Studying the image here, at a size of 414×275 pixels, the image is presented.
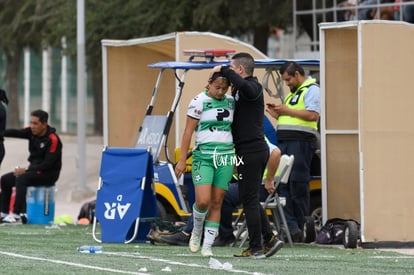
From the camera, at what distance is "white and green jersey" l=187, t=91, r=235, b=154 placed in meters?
12.4

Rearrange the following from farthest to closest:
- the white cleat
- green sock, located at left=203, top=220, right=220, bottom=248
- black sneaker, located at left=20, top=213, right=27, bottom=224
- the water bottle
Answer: black sneaker, located at left=20, top=213, right=27, bottom=224, the water bottle, the white cleat, green sock, located at left=203, top=220, right=220, bottom=248

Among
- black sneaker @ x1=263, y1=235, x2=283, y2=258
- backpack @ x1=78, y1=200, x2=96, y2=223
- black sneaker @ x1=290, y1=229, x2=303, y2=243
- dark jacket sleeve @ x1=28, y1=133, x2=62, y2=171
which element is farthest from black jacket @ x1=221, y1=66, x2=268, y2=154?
dark jacket sleeve @ x1=28, y1=133, x2=62, y2=171

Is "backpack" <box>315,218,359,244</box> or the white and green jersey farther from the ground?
Result: the white and green jersey

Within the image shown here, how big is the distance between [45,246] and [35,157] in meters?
5.38

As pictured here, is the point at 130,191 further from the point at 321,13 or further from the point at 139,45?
the point at 321,13

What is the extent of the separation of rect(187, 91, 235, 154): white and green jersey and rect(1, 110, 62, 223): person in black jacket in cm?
650

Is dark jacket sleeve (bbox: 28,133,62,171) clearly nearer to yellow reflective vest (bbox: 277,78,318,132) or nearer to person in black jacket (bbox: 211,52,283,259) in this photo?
yellow reflective vest (bbox: 277,78,318,132)

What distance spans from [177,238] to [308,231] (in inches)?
67.6

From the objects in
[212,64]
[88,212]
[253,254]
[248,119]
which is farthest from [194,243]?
[88,212]

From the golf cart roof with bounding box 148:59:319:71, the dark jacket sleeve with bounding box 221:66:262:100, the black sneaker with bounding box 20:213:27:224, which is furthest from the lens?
the black sneaker with bounding box 20:213:27:224

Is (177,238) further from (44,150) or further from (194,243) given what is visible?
(44,150)

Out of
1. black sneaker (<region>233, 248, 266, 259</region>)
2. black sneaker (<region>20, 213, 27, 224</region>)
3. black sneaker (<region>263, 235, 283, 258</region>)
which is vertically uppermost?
black sneaker (<region>263, 235, 283, 258</region>)

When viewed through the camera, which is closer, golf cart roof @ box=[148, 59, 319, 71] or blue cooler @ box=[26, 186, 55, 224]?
golf cart roof @ box=[148, 59, 319, 71]

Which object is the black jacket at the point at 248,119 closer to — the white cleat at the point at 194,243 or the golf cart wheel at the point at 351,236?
the white cleat at the point at 194,243
